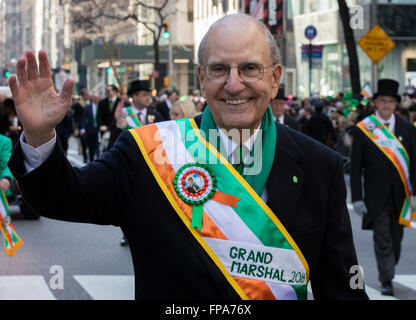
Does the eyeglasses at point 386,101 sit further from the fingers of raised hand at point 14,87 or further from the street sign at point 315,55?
the street sign at point 315,55

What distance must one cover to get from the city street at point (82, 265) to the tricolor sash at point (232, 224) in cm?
379

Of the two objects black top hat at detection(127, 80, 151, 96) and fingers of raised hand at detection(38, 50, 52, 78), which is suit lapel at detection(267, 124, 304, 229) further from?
black top hat at detection(127, 80, 151, 96)

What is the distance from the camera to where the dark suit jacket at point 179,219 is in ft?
10.0

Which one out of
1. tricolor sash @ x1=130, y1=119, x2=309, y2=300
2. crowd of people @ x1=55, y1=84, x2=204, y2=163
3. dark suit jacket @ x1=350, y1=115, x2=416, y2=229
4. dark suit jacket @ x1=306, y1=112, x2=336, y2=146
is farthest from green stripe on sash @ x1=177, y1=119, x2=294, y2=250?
dark suit jacket @ x1=306, y1=112, x2=336, y2=146

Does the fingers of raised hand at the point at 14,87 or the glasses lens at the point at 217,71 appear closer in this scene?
the fingers of raised hand at the point at 14,87

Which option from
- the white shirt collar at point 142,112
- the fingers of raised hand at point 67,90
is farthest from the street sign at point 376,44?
the fingers of raised hand at point 67,90

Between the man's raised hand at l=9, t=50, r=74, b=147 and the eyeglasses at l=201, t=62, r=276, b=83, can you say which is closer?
the man's raised hand at l=9, t=50, r=74, b=147

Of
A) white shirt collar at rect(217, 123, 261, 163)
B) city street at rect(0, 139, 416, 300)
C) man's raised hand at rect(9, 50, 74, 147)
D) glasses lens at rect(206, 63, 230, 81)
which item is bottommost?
city street at rect(0, 139, 416, 300)

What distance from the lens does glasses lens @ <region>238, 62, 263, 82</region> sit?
3.18 metres

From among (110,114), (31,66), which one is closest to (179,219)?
(31,66)

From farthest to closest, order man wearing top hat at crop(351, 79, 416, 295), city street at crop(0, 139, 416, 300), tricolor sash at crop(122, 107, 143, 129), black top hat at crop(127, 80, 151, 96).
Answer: black top hat at crop(127, 80, 151, 96) < tricolor sash at crop(122, 107, 143, 129) < man wearing top hat at crop(351, 79, 416, 295) < city street at crop(0, 139, 416, 300)

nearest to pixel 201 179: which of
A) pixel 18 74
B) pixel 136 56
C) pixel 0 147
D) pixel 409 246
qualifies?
pixel 18 74

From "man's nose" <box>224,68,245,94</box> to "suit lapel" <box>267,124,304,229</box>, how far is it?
26 cm
